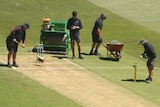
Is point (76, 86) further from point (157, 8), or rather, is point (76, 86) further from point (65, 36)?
point (157, 8)

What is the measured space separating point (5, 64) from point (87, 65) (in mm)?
3798

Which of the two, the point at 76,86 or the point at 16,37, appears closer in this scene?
the point at 76,86

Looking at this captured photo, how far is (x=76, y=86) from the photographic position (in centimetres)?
2058

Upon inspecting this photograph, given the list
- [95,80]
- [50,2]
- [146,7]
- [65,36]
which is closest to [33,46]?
[65,36]

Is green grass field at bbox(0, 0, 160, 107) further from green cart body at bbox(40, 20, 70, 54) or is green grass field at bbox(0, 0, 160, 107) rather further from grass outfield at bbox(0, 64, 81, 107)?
green cart body at bbox(40, 20, 70, 54)

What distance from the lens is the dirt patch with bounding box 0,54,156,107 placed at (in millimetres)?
18870

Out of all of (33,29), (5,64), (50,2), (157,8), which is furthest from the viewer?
(157,8)

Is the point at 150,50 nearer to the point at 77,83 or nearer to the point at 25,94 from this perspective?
the point at 77,83

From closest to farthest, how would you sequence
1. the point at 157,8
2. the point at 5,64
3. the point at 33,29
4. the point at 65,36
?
the point at 5,64, the point at 65,36, the point at 33,29, the point at 157,8

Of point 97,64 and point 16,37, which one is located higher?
point 16,37

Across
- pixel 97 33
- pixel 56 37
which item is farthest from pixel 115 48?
pixel 56 37

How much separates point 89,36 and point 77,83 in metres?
11.6

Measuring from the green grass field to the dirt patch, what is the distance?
0.49 metres

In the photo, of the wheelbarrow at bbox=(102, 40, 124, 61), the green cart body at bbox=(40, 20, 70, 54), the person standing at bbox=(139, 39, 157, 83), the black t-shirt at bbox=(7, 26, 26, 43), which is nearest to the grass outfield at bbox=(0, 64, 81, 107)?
the black t-shirt at bbox=(7, 26, 26, 43)
